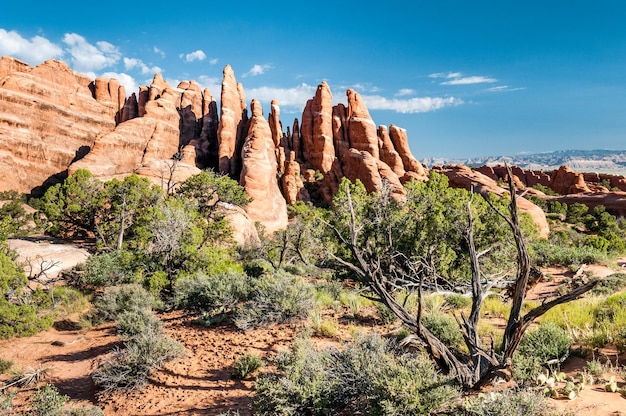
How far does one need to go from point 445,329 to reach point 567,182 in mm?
79351

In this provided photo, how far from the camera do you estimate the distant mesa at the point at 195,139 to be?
141ft

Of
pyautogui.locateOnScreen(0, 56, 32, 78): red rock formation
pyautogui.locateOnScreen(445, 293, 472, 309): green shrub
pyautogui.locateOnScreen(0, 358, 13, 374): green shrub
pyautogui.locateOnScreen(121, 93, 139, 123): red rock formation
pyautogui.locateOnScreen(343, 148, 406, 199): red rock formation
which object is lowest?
pyautogui.locateOnScreen(0, 358, 13, 374): green shrub

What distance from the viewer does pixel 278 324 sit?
8531 mm

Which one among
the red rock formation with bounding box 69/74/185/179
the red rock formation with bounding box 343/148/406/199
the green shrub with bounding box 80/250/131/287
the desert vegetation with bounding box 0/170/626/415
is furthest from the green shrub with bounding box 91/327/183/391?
the red rock formation with bounding box 343/148/406/199

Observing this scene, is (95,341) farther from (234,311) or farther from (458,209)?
(458,209)

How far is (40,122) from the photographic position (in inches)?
1916

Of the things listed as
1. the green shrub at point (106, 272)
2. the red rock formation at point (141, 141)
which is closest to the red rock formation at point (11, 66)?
the red rock formation at point (141, 141)

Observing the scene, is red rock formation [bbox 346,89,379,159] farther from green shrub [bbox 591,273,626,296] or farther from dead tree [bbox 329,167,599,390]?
dead tree [bbox 329,167,599,390]

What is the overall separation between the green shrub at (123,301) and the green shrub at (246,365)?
4.82 metres

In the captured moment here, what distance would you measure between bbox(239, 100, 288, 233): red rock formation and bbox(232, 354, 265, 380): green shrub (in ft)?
97.7

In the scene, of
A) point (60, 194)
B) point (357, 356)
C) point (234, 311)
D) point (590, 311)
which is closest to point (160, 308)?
point (234, 311)

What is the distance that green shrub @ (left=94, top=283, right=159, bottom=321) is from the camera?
10055 mm

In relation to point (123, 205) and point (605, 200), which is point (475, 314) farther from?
point (605, 200)

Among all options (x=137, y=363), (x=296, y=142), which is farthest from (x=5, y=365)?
(x=296, y=142)
